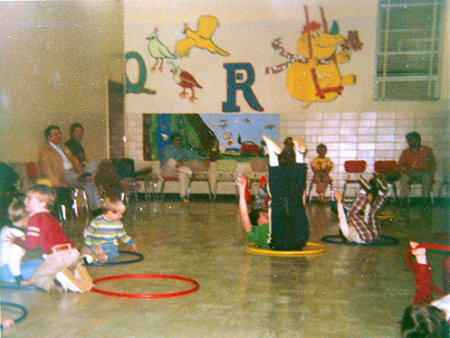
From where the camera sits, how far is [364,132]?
11.2m

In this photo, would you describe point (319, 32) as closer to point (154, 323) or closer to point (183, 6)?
point (183, 6)

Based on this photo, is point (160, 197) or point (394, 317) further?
point (160, 197)

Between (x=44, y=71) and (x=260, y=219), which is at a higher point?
(x=44, y=71)

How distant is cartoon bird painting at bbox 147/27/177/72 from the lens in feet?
38.4

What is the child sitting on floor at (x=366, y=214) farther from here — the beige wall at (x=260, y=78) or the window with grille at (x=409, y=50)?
the window with grille at (x=409, y=50)

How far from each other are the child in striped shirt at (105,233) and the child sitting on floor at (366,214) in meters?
2.80

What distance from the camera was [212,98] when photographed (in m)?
11.6

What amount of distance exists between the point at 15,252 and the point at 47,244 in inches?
13.5

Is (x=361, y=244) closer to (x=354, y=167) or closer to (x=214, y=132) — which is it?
(x=354, y=167)

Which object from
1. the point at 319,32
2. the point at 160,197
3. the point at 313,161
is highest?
the point at 319,32

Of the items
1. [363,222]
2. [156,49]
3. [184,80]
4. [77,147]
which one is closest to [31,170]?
[77,147]

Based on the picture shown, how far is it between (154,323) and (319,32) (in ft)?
30.3

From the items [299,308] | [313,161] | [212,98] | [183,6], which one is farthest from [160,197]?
[299,308]

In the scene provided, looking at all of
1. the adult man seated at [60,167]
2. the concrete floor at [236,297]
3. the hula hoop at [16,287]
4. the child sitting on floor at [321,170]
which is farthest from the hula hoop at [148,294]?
the child sitting on floor at [321,170]
